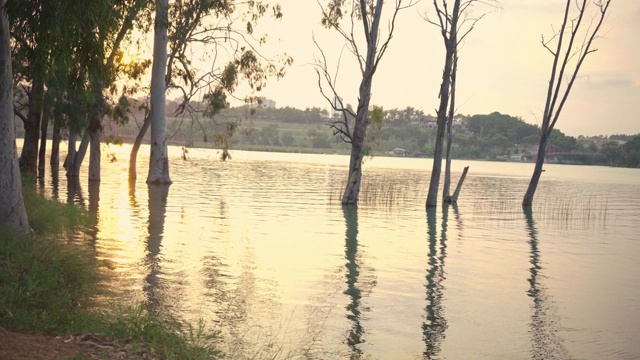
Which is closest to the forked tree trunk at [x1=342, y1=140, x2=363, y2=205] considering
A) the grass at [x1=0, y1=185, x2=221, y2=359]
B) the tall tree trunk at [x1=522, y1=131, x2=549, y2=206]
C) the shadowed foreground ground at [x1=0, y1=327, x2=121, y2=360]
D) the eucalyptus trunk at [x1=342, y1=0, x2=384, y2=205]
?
the eucalyptus trunk at [x1=342, y1=0, x2=384, y2=205]

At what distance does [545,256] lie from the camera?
61.8 ft

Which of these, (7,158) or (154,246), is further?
(154,246)

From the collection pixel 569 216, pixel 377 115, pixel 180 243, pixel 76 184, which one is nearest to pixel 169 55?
pixel 76 184

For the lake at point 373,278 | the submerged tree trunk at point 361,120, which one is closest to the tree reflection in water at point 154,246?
the lake at point 373,278

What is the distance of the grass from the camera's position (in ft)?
24.7

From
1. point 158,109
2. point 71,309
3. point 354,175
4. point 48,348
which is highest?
point 158,109

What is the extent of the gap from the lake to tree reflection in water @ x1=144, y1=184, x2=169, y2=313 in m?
0.05

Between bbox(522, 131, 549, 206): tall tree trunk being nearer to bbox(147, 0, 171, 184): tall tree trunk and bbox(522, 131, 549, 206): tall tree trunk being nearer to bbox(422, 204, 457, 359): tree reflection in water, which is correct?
bbox(422, 204, 457, 359): tree reflection in water

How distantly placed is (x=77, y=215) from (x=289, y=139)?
125 metres

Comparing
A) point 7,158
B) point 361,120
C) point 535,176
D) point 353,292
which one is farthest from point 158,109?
point 353,292

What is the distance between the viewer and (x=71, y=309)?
9008 mm

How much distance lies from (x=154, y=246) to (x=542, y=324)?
321 inches

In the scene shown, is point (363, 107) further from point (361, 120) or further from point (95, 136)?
point (95, 136)

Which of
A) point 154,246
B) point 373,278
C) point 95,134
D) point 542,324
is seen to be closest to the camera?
point 542,324
